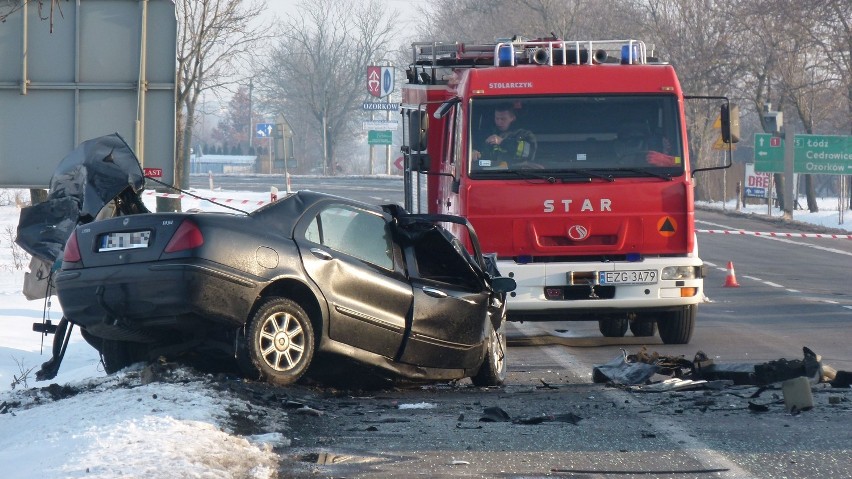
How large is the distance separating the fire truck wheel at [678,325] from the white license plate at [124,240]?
20.8 ft

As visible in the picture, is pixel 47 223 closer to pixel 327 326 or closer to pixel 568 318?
pixel 327 326

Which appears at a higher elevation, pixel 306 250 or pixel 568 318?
pixel 306 250

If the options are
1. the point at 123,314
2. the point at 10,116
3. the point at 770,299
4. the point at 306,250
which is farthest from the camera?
the point at 770,299

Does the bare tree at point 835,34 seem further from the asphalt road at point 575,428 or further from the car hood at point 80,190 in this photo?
the car hood at point 80,190

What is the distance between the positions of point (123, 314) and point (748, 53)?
4519 centimetres

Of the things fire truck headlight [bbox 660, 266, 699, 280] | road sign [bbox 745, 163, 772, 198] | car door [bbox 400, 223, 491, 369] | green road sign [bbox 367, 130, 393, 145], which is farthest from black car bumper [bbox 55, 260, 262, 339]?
green road sign [bbox 367, 130, 393, 145]

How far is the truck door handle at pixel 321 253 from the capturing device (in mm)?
8141

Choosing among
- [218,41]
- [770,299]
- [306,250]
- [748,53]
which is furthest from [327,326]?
[748,53]

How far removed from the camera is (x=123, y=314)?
24.9ft

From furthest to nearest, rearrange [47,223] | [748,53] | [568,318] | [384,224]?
[748,53], [568,318], [47,223], [384,224]

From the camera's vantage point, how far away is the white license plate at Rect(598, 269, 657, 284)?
38.2 ft

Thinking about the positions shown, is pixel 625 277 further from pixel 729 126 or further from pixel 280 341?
pixel 280 341

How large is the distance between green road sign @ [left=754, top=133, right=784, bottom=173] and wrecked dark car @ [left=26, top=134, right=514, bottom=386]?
3368cm

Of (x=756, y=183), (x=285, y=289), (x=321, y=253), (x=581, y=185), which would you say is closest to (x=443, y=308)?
(x=321, y=253)
